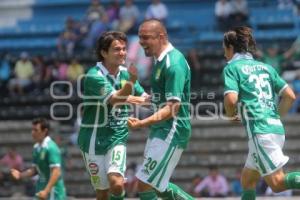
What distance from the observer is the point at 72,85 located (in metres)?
21.7

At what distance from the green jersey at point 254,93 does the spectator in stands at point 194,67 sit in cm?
1017

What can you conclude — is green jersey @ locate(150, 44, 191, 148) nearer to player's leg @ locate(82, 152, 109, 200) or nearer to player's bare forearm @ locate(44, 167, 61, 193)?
player's leg @ locate(82, 152, 109, 200)

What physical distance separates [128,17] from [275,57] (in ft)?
14.8

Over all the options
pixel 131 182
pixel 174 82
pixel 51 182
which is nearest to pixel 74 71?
pixel 131 182

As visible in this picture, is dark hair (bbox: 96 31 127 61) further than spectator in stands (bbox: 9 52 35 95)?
No

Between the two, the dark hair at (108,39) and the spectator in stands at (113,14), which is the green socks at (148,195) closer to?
the dark hair at (108,39)

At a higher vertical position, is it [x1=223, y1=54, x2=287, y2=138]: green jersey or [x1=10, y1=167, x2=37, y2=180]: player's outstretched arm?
[x1=223, y1=54, x2=287, y2=138]: green jersey

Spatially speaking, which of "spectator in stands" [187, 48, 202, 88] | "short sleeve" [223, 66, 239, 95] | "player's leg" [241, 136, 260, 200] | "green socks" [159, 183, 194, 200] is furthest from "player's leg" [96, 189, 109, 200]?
"spectator in stands" [187, 48, 202, 88]

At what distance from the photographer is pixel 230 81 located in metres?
10.2

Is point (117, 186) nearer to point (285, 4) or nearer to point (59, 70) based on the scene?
point (59, 70)

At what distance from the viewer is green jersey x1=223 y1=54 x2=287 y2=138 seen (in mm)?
10305

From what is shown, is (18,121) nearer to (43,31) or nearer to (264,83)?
(43,31)

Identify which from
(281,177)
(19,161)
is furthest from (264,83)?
(19,161)

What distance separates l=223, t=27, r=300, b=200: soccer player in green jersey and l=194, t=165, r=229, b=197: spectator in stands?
7008 mm
